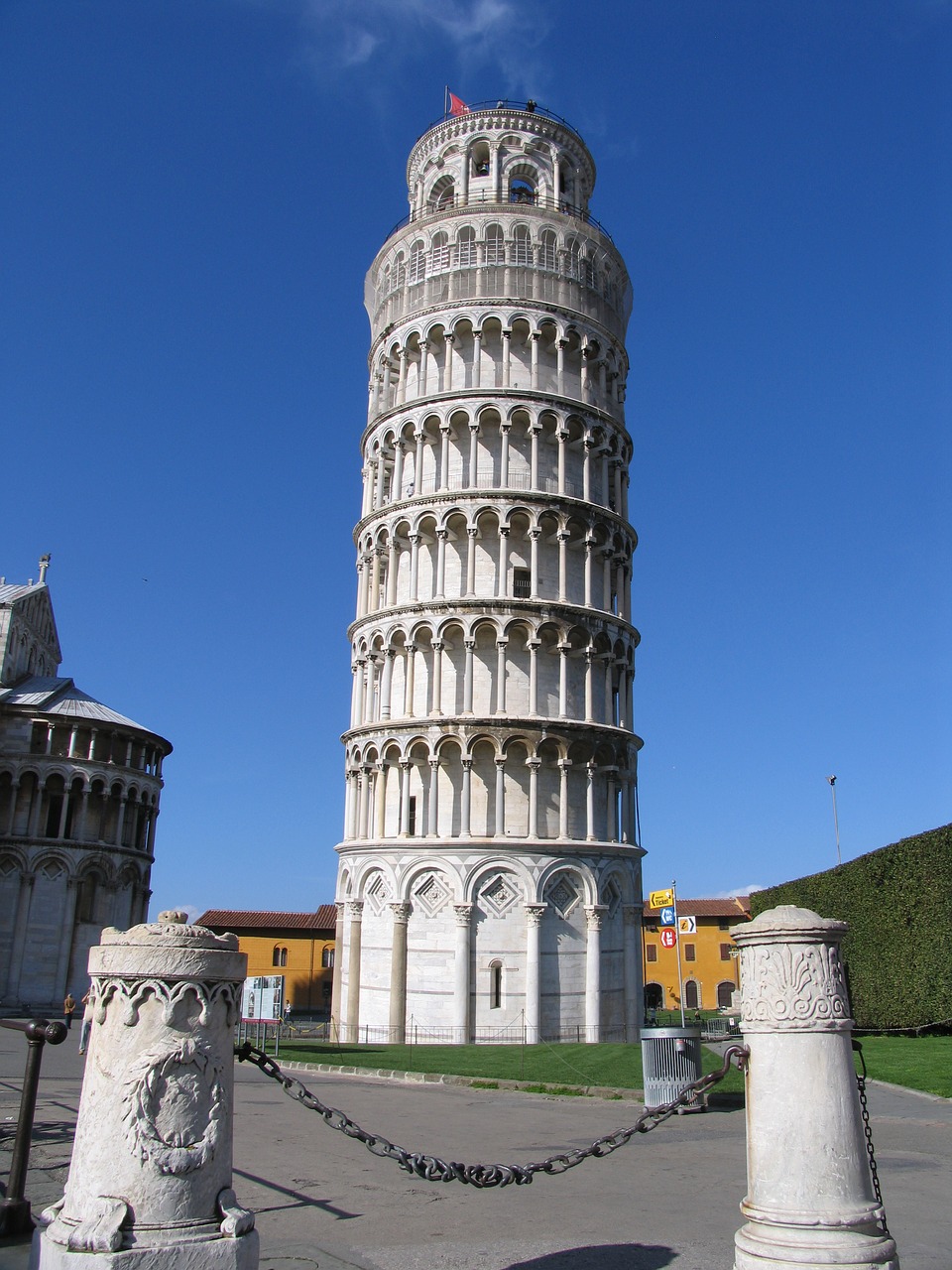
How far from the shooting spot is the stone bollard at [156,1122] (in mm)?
5543

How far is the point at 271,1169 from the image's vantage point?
1181 cm

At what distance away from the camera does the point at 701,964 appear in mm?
81188

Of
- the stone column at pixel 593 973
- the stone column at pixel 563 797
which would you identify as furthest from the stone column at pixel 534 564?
the stone column at pixel 593 973

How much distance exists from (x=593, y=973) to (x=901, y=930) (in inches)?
406

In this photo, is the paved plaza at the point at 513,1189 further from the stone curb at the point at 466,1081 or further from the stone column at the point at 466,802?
the stone column at the point at 466,802

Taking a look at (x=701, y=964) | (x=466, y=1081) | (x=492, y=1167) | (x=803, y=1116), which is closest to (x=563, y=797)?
(x=466, y=1081)

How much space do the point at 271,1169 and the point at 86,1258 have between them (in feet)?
23.0

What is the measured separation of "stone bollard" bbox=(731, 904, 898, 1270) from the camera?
611cm

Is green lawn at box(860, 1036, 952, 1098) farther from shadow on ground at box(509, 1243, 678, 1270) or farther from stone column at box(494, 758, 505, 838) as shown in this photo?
stone column at box(494, 758, 505, 838)

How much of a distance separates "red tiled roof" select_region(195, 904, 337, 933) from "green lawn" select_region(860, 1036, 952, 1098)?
5083cm

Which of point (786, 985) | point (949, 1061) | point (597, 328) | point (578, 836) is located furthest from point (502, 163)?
point (786, 985)

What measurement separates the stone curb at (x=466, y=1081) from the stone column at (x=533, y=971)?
372 inches

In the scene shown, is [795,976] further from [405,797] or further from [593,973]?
[405,797]

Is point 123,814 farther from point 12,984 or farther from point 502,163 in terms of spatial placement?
point 502,163
